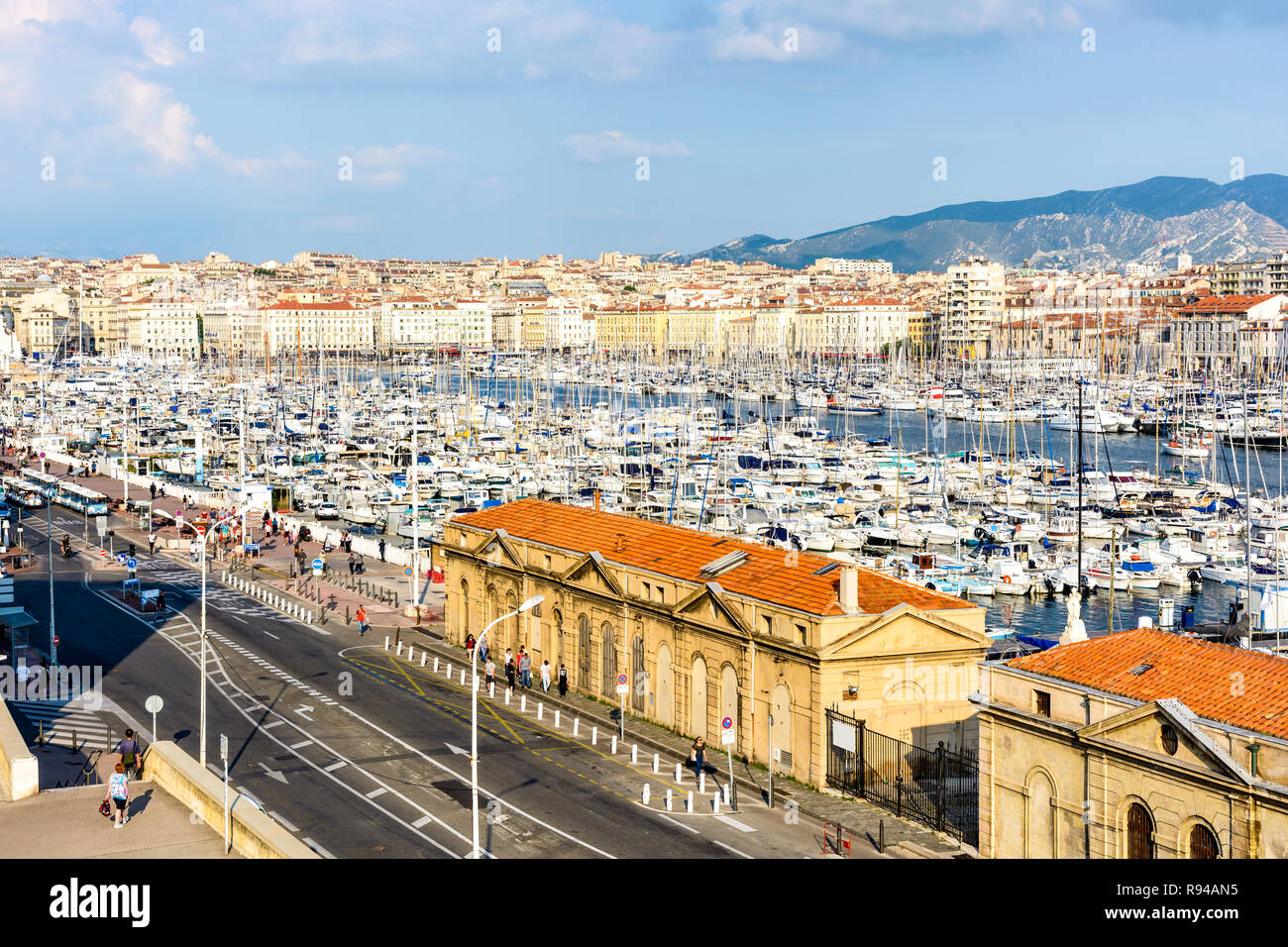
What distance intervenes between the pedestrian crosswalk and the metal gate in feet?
53.6

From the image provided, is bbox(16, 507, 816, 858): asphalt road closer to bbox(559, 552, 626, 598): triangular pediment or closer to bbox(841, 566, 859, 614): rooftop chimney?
bbox(559, 552, 626, 598): triangular pediment

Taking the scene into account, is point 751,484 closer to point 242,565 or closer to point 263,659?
point 242,565

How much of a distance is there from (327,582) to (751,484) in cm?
3578

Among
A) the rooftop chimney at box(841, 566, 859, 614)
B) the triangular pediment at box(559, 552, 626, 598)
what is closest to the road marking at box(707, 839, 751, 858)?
the rooftop chimney at box(841, 566, 859, 614)

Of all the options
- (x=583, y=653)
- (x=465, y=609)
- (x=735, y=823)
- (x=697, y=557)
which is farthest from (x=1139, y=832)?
(x=465, y=609)

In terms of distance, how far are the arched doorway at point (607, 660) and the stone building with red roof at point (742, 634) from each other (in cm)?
5

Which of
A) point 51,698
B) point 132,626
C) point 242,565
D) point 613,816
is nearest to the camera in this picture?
point 613,816

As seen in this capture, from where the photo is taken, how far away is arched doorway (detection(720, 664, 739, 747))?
3509 cm

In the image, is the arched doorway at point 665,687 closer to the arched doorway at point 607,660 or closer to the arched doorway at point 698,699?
the arched doorway at point 698,699

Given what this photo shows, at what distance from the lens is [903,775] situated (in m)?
31.0

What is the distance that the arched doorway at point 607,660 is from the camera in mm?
39906

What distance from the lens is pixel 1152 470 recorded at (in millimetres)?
110312
